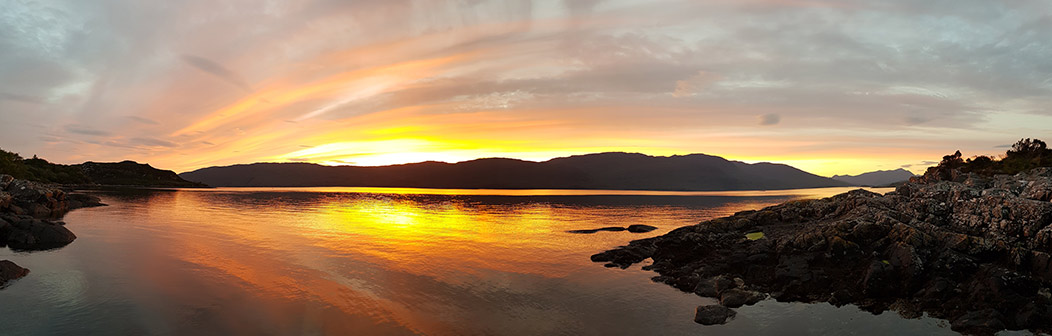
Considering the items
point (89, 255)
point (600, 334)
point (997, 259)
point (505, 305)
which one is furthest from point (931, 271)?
point (89, 255)

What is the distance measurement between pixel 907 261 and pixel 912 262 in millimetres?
329

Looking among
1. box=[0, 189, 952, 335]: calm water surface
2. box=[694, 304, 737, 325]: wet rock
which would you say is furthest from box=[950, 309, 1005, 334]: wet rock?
box=[694, 304, 737, 325]: wet rock

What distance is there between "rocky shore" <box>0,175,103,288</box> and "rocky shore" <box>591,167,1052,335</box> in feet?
166

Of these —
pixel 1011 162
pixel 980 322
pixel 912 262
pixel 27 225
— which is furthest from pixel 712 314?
pixel 1011 162

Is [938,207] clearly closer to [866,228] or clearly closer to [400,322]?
[866,228]

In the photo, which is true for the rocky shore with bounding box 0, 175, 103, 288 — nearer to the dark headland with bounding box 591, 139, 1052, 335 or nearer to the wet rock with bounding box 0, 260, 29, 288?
the wet rock with bounding box 0, 260, 29, 288

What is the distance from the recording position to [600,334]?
23016 mm

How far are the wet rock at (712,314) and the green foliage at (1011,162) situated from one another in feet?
273

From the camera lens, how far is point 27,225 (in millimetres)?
46750

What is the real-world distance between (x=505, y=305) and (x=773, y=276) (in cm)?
1929

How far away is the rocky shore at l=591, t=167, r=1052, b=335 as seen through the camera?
78.2ft

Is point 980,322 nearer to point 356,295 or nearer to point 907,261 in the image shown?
point 907,261

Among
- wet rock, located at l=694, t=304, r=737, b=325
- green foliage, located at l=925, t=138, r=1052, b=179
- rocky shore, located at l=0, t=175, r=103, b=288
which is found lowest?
wet rock, located at l=694, t=304, r=737, b=325

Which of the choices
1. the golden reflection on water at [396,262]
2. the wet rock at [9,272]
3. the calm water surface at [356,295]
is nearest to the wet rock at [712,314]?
the calm water surface at [356,295]
